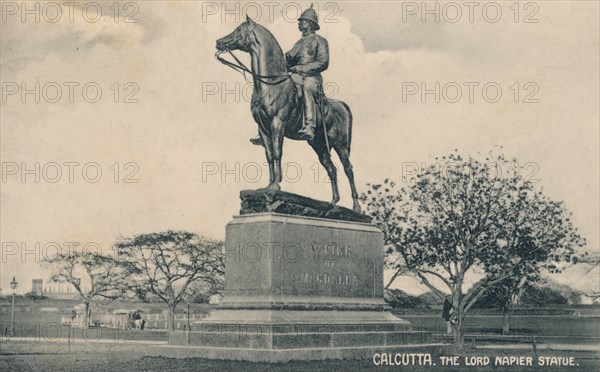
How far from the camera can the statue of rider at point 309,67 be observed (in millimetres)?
19016

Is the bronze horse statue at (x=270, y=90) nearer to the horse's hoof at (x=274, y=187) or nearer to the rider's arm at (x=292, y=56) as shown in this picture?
the horse's hoof at (x=274, y=187)

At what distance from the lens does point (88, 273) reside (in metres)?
59.7

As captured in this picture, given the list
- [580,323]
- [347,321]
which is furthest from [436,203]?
[580,323]

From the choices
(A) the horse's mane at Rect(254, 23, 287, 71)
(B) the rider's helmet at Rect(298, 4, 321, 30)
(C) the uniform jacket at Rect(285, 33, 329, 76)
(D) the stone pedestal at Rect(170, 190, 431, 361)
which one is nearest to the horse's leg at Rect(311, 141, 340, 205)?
(D) the stone pedestal at Rect(170, 190, 431, 361)

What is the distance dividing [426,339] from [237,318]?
4.70 meters

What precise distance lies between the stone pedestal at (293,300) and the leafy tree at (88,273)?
3807 cm

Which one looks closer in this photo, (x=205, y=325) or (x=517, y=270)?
(x=205, y=325)

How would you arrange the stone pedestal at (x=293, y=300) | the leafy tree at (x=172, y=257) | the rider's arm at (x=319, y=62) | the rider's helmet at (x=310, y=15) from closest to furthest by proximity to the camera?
the stone pedestal at (x=293, y=300)
the rider's arm at (x=319, y=62)
the rider's helmet at (x=310, y=15)
the leafy tree at (x=172, y=257)

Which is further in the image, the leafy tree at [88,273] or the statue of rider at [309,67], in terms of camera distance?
the leafy tree at [88,273]

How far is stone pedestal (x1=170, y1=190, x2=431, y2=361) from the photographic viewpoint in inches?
669

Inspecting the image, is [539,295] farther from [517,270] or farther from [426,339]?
[426,339]

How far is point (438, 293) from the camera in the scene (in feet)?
121

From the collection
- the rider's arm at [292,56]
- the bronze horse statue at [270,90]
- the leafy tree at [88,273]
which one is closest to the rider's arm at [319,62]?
the rider's arm at [292,56]

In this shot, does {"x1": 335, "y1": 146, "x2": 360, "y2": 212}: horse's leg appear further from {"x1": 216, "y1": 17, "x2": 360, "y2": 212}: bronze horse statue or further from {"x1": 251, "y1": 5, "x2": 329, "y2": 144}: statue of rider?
{"x1": 216, "y1": 17, "x2": 360, "y2": 212}: bronze horse statue
